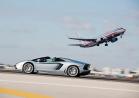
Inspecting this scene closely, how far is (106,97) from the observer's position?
22.6 ft

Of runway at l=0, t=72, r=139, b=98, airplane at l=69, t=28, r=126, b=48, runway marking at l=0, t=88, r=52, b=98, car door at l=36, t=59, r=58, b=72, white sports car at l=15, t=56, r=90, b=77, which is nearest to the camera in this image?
runway marking at l=0, t=88, r=52, b=98

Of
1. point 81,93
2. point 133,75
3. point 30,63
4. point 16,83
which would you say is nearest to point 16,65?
point 30,63

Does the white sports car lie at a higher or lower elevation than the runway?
higher

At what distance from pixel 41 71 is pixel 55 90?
312 inches

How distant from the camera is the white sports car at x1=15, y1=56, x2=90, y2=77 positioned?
567 inches


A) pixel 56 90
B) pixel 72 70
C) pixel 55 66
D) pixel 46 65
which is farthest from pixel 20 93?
pixel 46 65

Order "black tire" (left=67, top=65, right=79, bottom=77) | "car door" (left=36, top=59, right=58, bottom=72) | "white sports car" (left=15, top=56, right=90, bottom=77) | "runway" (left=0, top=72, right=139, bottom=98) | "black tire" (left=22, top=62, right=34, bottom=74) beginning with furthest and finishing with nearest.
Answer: "car door" (left=36, top=59, right=58, bottom=72) < "black tire" (left=22, top=62, right=34, bottom=74) < "white sports car" (left=15, top=56, right=90, bottom=77) < "black tire" (left=67, top=65, right=79, bottom=77) < "runway" (left=0, top=72, right=139, bottom=98)

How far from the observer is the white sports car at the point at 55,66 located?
14403 mm

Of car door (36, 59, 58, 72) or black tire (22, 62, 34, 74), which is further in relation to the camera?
car door (36, 59, 58, 72)

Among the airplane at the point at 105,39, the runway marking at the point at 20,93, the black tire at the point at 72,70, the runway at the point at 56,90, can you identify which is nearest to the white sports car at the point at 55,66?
the black tire at the point at 72,70

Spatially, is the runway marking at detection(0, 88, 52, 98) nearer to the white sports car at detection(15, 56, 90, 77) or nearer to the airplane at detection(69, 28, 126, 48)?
the white sports car at detection(15, 56, 90, 77)

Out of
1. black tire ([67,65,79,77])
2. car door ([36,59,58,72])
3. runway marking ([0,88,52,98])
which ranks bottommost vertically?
runway marking ([0,88,52,98])

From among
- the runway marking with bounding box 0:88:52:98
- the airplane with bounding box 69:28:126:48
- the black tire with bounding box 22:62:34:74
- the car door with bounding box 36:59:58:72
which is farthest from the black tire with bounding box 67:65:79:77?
the runway marking with bounding box 0:88:52:98

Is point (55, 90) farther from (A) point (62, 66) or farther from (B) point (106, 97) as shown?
(A) point (62, 66)
